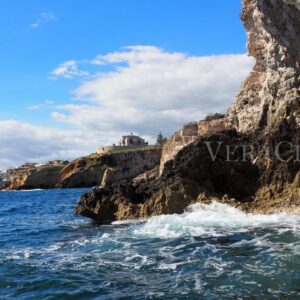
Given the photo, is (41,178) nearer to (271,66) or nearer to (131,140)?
(131,140)

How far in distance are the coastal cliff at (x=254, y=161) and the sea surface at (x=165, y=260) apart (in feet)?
4.43

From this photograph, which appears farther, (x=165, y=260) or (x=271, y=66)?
(x=271, y=66)

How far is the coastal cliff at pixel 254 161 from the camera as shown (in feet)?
64.4

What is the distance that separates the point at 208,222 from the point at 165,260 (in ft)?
19.7

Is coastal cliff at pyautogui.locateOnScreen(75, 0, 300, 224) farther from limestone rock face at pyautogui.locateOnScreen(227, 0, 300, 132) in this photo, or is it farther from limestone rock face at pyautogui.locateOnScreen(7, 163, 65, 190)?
limestone rock face at pyautogui.locateOnScreen(7, 163, 65, 190)

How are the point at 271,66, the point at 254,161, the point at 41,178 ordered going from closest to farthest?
the point at 254,161 < the point at 271,66 < the point at 41,178

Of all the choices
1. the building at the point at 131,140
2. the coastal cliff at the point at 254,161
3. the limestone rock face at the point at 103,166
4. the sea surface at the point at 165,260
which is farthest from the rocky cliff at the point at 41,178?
the sea surface at the point at 165,260

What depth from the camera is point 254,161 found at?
69.9ft

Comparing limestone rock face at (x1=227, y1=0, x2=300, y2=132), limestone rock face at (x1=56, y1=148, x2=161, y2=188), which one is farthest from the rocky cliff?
limestone rock face at (x1=227, y1=0, x2=300, y2=132)

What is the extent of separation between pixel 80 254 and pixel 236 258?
15.1 ft

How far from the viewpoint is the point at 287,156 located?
2000 centimetres

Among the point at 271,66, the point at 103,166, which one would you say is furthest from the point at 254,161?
the point at 103,166

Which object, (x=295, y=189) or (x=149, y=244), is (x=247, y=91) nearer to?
(x=295, y=189)

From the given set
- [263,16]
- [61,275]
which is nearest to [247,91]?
[263,16]
